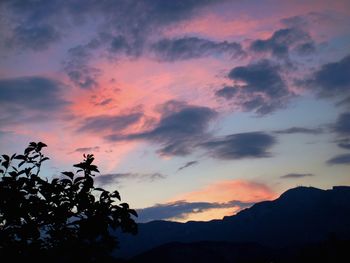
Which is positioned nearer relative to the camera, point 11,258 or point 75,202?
point 11,258

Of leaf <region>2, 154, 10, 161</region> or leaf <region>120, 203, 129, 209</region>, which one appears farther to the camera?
leaf <region>2, 154, 10, 161</region>

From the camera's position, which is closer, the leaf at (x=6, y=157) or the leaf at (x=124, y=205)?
the leaf at (x=124, y=205)

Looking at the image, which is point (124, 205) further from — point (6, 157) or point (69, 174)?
point (6, 157)

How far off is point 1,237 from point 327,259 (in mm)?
131602

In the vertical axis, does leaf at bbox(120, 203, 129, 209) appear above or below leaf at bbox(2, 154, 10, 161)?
below

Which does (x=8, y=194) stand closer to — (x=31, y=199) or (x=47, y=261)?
(x=31, y=199)

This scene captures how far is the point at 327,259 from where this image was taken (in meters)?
123

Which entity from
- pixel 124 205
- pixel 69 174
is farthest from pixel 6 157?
pixel 124 205

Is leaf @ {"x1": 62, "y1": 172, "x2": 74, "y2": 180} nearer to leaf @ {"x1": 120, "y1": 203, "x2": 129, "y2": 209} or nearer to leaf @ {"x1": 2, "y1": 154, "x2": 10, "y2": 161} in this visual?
leaf @ {"x1": 120, "y1": 203, "x2": 129, "y2": 209}

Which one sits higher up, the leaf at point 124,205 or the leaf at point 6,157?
the leaf at point 6,157

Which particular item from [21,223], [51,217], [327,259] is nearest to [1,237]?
[21,223]

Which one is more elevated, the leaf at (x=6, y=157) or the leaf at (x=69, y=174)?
the leaf at (x=6, y=157)

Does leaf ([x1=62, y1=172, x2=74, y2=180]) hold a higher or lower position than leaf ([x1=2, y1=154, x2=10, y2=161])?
lower

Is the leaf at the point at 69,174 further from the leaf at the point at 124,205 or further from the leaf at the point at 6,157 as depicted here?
the leaf at the point at 6,157
